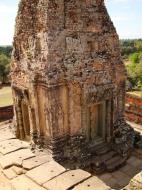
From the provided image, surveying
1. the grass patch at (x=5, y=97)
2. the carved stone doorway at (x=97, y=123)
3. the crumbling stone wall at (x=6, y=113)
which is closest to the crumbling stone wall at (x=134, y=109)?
the carved stone doorway at (x=97, y=123)

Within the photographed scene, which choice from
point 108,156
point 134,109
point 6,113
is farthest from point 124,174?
point 6,113

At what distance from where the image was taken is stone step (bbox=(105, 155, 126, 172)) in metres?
9.58

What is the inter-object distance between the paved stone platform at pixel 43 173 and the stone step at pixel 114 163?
162mm

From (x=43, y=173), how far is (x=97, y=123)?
10.8 feet

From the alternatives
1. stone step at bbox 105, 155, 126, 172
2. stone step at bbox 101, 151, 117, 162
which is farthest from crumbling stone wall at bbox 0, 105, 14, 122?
stone step at bbox 105, 155, 126, 172

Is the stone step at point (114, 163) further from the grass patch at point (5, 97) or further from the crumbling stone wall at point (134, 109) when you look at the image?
the grass patch at point (5, 97)

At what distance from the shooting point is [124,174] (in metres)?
9.49

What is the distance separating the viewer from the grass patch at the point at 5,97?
2890 centimetres

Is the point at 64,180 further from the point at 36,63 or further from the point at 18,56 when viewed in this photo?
the point at 18,56

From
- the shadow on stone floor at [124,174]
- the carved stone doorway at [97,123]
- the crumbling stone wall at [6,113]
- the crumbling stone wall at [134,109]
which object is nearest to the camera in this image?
the shadow on stone floor at [124,174]

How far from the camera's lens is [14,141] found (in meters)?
10.9

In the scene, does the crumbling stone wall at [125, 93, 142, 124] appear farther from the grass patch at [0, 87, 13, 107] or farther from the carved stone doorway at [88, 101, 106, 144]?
the grass patch at [0, 87, 13, 107]

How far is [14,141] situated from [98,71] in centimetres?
453

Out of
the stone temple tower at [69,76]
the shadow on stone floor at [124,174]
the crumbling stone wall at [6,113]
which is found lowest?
the shadow on stone floor at [124,174]
